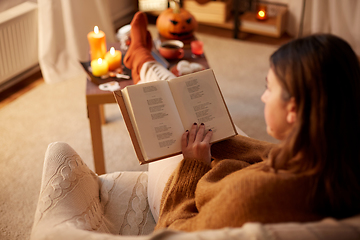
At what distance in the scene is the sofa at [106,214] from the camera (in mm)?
503

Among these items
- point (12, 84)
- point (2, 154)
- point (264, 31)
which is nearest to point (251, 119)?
point (264, 31)

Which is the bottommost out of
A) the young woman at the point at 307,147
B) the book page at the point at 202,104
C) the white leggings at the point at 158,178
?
the white leggings at the point at 158,178

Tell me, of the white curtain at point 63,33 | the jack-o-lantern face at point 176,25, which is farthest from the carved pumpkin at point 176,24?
the white curtain at point 63,33

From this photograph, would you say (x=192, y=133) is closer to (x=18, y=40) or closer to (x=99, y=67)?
(x=99, y=67)

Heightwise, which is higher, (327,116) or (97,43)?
(327,116)

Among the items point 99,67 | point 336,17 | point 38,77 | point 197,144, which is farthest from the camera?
point 336,17

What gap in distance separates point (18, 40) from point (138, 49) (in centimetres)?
106

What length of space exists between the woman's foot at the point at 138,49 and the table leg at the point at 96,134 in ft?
0.71

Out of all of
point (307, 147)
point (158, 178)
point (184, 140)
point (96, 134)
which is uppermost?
point (307, 147)

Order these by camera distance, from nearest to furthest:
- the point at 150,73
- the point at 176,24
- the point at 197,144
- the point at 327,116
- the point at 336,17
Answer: the point at 327,116
the point at 197,144
the point at 150,73
the point at 176,24
the point at 336,17

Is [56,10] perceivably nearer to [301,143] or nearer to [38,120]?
[38,120]

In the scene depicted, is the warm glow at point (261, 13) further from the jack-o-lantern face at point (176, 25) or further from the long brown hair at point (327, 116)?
the long brown hair at point (327, 116)

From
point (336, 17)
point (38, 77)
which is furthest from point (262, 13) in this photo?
point (38, 77)

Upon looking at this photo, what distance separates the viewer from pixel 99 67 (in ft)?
5.01
